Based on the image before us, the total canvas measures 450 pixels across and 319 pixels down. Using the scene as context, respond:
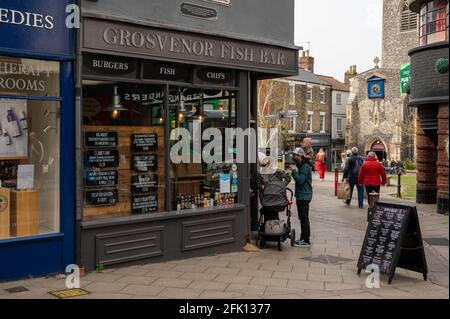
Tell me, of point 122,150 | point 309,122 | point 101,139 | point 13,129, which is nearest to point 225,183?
point 122,150

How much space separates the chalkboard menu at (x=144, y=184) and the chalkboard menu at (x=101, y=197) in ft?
1.09

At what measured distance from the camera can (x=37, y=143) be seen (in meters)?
7.13

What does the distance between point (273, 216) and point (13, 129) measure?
4612mm

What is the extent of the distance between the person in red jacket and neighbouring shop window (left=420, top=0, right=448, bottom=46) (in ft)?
13.7

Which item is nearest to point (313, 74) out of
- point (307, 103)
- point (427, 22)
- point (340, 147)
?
point (307, 103)

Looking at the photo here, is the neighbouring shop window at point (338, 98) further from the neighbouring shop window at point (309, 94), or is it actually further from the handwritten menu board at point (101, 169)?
the handwritten menu board at point (101, 169)

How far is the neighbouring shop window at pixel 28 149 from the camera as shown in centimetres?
679

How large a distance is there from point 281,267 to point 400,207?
1950 millimetres

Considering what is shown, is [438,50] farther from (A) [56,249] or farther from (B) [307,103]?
(B) [307,103]

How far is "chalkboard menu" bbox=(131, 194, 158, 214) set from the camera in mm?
7996

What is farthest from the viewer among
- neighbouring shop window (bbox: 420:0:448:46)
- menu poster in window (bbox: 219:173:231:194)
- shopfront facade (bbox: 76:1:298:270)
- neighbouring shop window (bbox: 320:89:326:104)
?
neighbouring shop window (bbox: 320:89:326:104)

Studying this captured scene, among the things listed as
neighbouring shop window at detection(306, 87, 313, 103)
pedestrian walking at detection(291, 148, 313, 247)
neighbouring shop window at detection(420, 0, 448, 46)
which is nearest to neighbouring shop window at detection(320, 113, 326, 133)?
neighbouring shop window at detection(306, 87, 313, 103)

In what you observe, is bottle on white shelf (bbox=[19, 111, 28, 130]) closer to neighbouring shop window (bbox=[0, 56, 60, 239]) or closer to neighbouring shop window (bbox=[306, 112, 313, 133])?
neighbouring shop window (bbox=[0, 56, 60, 239])

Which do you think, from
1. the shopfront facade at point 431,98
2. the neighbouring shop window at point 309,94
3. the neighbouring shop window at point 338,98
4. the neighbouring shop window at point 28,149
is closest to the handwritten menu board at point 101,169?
the neighbouring shop window at point 28,149
